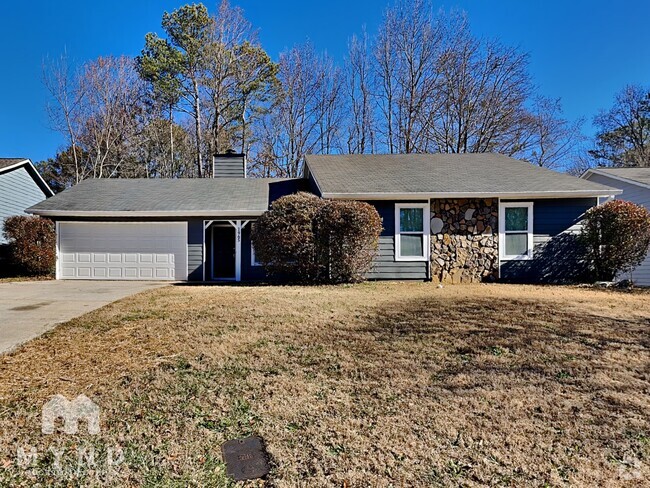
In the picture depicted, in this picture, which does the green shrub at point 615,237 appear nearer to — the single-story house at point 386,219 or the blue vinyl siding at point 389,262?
the single-story house at point 386,219

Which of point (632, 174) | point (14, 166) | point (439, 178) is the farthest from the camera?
point (14, 166)

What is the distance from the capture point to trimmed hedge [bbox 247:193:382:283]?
9047 mm

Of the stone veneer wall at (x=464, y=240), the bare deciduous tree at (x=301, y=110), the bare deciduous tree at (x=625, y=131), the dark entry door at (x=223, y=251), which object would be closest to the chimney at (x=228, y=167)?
the dark entry door at (x=223, y=251)

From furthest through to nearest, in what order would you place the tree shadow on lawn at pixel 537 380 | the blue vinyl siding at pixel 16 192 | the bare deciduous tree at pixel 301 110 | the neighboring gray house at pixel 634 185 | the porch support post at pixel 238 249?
the bare deciduous tree at pixel 301 110 < the blue vinyl siding at pixel 16 192 < the neighboring gray house at pixel 634 185 < the porch support post at pixel 238 249 < the tree shadow on lawn at pixel 537 380

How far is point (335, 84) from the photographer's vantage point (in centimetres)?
2128

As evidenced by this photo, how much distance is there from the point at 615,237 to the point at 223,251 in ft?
38.4

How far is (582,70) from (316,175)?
1624 centimetres

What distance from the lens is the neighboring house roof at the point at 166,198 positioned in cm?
1125

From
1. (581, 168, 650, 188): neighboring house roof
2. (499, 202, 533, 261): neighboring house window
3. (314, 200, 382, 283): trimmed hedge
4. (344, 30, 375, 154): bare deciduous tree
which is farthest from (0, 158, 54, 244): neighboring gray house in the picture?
(581, 168, 650, 188): neighboring house roof

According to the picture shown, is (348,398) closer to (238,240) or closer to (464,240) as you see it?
(464,240)

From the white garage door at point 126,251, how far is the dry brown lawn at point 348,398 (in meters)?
6.37

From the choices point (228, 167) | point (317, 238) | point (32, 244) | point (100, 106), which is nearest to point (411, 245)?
point (317, 238)

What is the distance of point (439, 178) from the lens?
36.8ft

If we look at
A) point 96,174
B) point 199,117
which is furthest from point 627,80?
point 96,174
